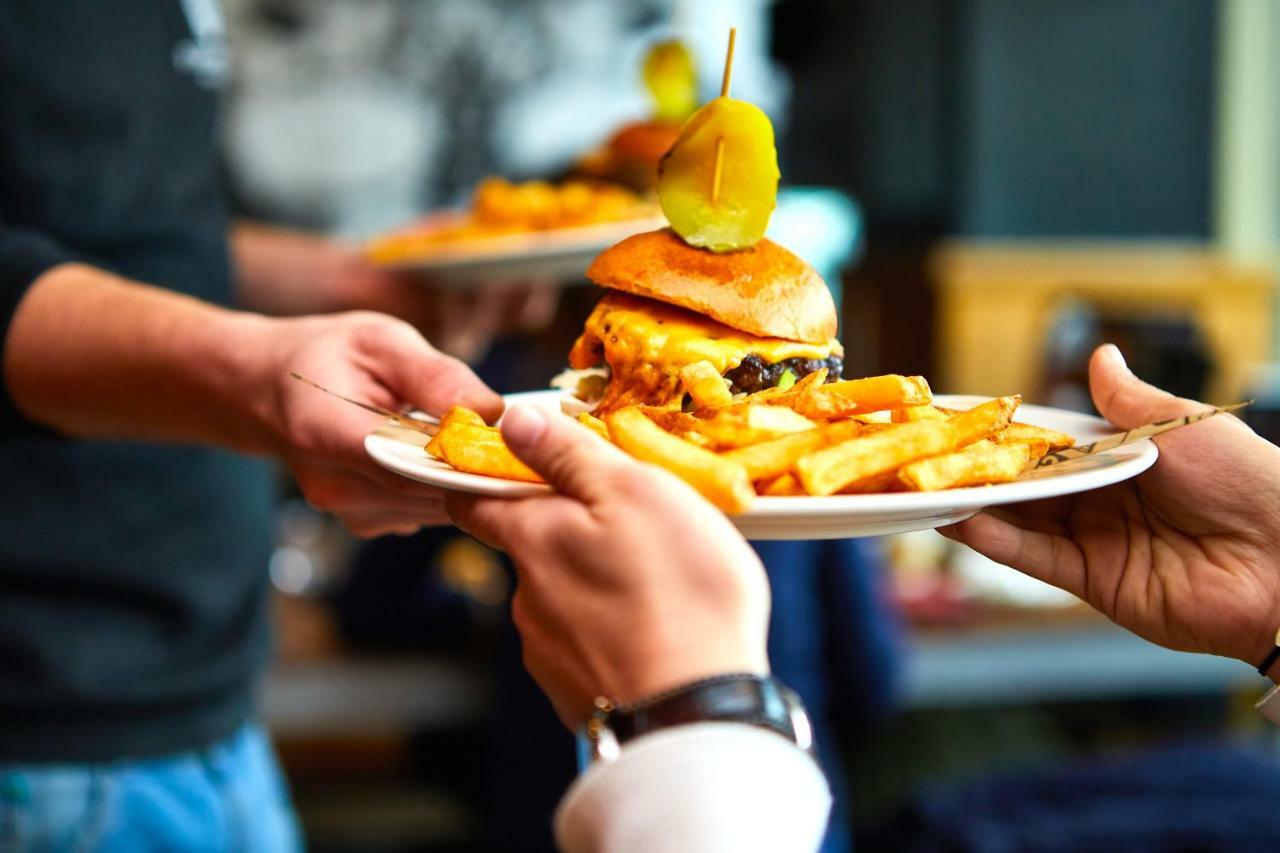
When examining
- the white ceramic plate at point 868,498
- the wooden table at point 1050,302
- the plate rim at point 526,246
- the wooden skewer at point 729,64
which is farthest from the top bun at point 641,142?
the wooden table at point 1050,302

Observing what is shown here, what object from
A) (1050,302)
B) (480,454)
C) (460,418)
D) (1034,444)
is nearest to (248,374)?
(460,418)

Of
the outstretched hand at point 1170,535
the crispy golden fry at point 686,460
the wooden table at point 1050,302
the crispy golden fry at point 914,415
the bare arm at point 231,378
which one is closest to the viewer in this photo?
the crispy golden fry at point 686,460

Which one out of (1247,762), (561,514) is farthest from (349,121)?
(561,514)

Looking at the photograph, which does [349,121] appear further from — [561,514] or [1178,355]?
[561,514]

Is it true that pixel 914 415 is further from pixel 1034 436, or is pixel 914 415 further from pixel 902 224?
pixel 902 224

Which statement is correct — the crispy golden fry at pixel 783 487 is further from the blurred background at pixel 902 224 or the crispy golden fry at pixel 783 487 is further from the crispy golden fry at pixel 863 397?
the blurred background at pixel 902 224

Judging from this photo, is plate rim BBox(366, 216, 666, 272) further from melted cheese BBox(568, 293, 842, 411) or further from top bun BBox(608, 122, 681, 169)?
melted cheese BBox(568, 293, 842, 411)

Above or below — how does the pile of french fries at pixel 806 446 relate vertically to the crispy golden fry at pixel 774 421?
below
